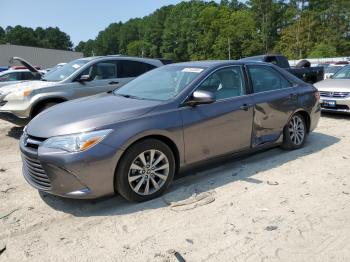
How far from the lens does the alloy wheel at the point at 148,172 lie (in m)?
4.10

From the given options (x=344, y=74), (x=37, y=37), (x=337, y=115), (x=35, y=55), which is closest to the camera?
(x=337, y=115)

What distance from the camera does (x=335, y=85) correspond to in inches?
374

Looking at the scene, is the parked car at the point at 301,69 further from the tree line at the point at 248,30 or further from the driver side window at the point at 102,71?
the tree line at the point at 248,30

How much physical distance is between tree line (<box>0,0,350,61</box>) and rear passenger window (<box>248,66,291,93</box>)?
64362 millimetres

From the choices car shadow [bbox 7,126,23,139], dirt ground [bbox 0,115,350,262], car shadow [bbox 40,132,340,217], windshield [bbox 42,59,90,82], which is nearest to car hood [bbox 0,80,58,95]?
windshield [bbox 42,59,90,82]

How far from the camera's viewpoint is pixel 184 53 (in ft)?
356

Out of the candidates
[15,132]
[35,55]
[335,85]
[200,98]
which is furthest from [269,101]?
[35,55]

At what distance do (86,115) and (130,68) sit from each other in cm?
501

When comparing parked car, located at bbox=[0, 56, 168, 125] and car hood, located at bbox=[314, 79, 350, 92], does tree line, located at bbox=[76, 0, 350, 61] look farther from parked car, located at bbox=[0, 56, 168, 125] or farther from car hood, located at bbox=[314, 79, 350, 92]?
parked car, located at bbox=[0, 56, 168, 125]

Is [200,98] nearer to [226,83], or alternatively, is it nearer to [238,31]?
[226,83]

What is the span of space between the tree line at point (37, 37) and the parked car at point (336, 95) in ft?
428

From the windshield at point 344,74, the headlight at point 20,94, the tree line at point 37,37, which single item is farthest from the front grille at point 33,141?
the tree line at point 37,37

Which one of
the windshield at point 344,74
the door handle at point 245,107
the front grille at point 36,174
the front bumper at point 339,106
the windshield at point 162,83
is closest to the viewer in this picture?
the front grille at point 36,174

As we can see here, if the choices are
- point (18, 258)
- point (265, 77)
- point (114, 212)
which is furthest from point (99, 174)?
point (265, 77)
